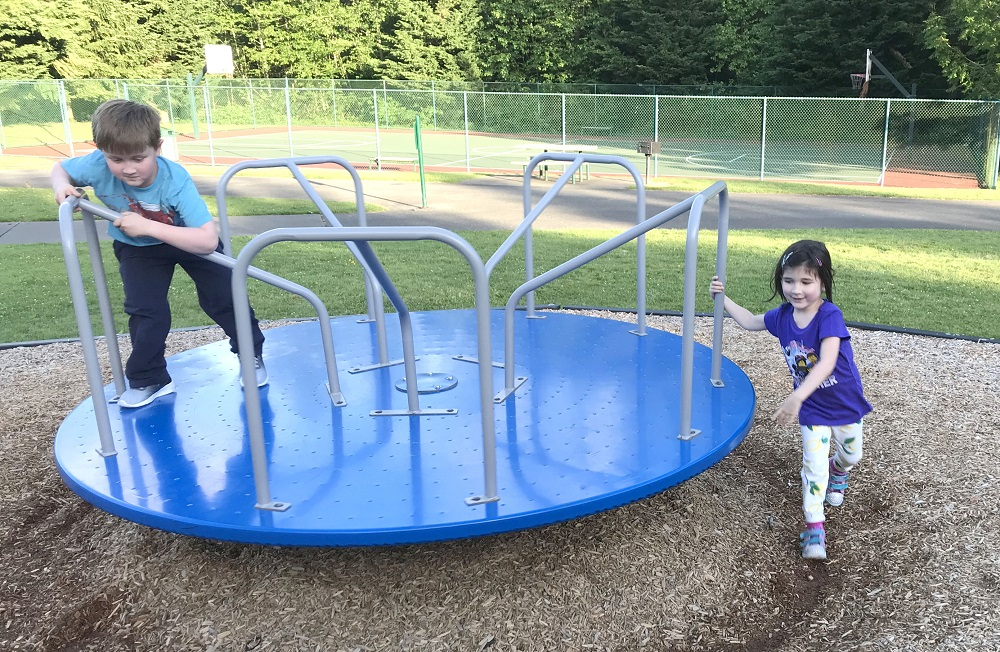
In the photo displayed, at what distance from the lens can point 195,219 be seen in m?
2.99

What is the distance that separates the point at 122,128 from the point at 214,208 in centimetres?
1023

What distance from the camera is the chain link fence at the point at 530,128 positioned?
65.2 feet

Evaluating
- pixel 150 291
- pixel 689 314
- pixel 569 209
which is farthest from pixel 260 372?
pixel 569 209

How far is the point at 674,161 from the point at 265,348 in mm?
18886

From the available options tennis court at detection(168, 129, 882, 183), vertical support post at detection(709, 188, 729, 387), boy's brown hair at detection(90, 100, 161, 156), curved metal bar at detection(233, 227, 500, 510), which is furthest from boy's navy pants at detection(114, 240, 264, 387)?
tennis court at detection(168, 129, 882, 183)

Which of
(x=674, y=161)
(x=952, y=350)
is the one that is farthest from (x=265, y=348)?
(x=674, y=161)

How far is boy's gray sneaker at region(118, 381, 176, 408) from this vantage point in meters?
3.29

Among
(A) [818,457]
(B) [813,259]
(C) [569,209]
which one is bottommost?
(C) [569,209]

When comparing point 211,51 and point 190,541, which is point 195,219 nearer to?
point 190,541

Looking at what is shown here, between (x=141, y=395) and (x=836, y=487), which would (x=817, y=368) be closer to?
(x=836, y=487)

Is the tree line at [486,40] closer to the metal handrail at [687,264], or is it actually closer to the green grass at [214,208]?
the green grass at [214,208]

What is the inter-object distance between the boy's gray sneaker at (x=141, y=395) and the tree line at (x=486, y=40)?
28635mm

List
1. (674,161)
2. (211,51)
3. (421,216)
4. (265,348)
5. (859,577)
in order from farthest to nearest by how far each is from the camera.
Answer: (211,51)
(674,161)
(421,216)
(265,348)
(859,577)

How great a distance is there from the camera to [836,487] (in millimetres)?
3191
